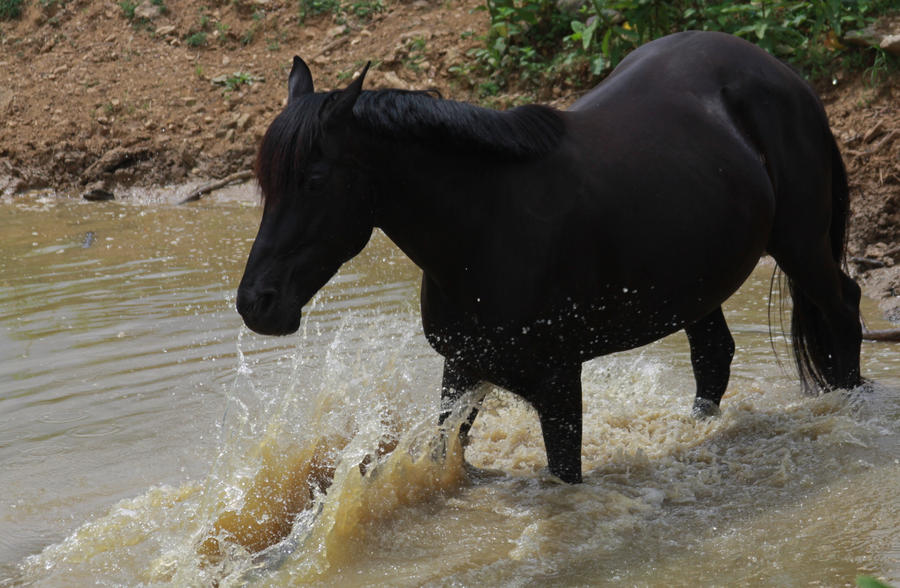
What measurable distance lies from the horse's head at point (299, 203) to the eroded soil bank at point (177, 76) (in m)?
6.32

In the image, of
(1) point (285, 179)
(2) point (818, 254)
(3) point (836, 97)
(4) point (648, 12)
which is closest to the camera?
(1) point (285, 179)

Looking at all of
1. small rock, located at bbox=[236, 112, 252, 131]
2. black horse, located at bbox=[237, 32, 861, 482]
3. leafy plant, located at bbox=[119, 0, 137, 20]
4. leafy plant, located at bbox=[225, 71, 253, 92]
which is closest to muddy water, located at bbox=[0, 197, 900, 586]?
black horse, located at bbox=[237, 32, 861, 482]

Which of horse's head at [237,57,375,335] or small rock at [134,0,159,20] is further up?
small rock at [134,0,159,20]

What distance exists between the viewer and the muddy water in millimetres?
3385

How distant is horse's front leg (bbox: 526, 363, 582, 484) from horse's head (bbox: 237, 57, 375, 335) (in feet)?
2.89

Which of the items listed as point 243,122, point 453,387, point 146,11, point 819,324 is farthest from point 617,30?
point 146,11

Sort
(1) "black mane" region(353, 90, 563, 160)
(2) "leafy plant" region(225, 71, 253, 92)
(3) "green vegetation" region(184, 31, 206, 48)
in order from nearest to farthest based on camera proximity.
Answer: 1. (1) "black mane" region(353, 90, 563, 160)
2. (2) "leafy plant" region(225, 71, 253, 92)
3. (3) "green vegetation" region(184, 31, 206, 48)

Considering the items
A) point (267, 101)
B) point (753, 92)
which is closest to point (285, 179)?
point (753, 92)

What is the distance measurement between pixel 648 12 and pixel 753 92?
4.47 metres

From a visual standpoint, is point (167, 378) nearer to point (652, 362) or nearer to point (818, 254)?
point (652, 362)

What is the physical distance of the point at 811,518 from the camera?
3520mm

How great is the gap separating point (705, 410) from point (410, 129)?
2094 millimetres

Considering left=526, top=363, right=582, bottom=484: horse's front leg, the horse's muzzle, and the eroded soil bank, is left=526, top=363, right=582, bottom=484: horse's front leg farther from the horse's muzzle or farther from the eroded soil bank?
the eroded soil bank

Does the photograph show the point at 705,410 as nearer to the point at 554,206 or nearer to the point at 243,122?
the point at 554,206
